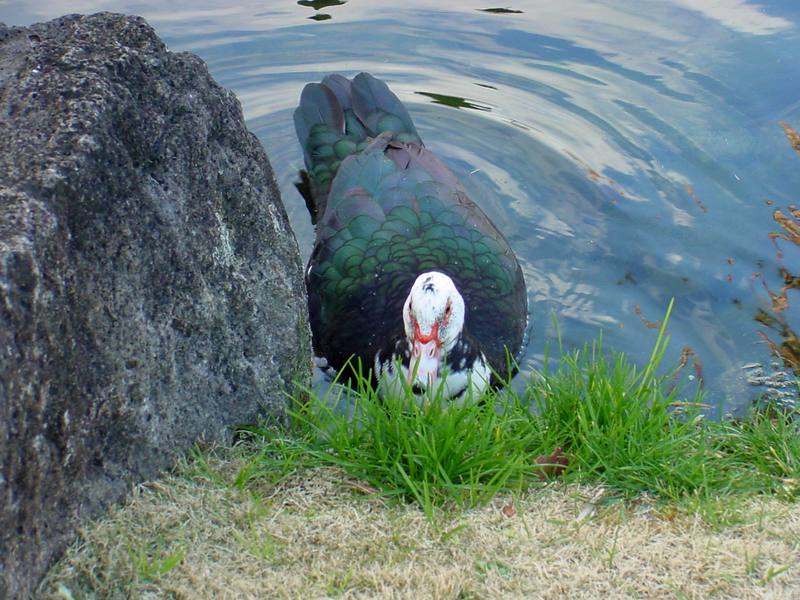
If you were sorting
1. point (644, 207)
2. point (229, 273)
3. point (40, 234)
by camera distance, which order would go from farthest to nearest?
point (644, 207) < point (229, 273) < point (40, 234)

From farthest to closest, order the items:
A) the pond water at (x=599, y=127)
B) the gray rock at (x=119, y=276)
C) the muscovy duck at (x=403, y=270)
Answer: the pond water at (x=599, y=127), the muscovy duck at (x=403, y=270), the gray rock at (x=119, y=276)

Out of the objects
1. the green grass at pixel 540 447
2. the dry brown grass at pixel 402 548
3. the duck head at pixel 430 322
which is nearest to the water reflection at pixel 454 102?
the duck head at pixel 430 322

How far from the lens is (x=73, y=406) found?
2.76 meters

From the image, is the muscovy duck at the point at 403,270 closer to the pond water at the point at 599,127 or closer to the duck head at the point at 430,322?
the duck head at the point at 430,322

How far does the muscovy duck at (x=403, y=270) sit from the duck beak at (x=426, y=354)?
0.17ft

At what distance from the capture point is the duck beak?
3932mm

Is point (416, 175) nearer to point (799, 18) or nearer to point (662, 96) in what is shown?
point (662, 96)

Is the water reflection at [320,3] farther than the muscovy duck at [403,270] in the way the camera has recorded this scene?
Yes

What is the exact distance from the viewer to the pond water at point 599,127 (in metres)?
5.38

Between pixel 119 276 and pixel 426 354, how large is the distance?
1340mm

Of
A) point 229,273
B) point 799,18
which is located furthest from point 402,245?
point 799,18

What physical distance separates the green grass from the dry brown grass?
3.0 inches

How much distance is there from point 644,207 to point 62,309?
3.99 meters

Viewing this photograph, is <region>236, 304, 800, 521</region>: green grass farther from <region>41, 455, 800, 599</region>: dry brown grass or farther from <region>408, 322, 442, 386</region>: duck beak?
<region>408, 322, 442, 386</region>: duck beak
